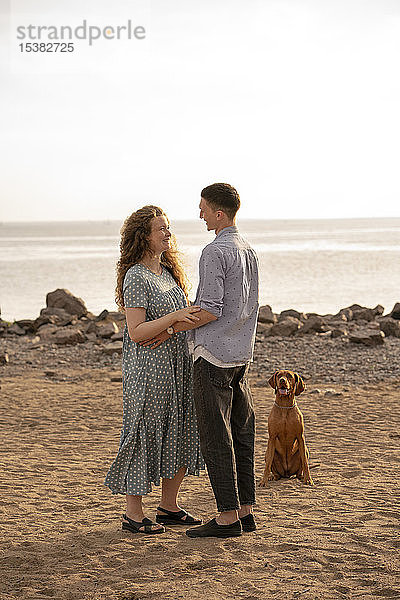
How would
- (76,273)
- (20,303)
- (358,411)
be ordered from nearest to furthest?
(358,411), (20,303), (76,273)

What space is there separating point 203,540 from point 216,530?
0.11m

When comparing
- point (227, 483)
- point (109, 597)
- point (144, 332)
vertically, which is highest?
point (144, 332)

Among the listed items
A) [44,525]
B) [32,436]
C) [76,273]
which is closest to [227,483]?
[44,525]

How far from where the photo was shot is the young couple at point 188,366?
5.28 metres

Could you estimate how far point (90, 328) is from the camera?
17406 mm

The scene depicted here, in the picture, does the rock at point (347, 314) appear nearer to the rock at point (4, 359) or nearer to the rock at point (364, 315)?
the rock at point (364, 315)

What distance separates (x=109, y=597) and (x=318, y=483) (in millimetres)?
2743

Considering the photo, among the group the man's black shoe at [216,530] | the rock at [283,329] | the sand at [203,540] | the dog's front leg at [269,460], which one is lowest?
the sand at [203,540]

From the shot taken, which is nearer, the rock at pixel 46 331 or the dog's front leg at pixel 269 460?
the dog's front leg at pixel 269 460

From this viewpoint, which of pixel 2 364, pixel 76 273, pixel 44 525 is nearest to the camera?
pixel 44 525

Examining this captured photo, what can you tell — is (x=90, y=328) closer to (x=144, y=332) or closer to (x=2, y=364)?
(x=2, y=364)

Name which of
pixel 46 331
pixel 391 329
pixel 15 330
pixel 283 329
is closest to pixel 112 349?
pixel 46 331

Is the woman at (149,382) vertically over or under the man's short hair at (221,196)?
under

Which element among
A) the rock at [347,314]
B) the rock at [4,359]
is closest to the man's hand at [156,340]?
the rock at [4,359]
